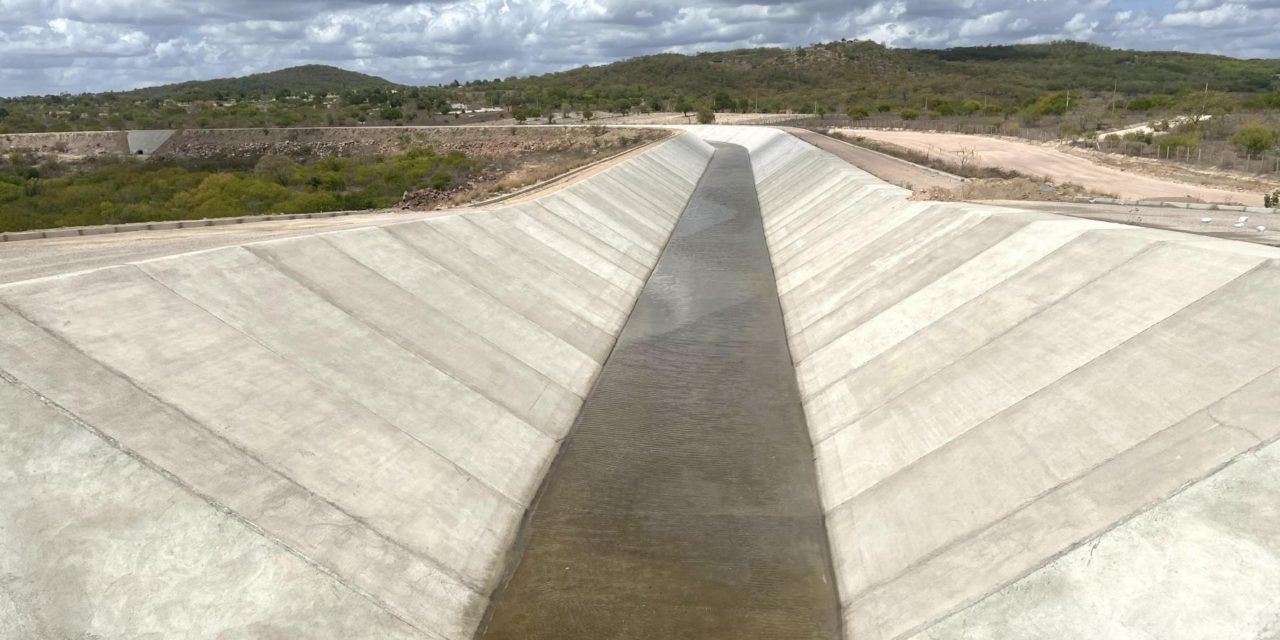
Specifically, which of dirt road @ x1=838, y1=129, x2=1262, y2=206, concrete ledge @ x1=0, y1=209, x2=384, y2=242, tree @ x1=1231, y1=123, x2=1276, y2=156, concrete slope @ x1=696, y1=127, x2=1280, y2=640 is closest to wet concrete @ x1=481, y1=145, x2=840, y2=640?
→ concrete slope @ x1=696, y1=127, x2=1280, y2=640

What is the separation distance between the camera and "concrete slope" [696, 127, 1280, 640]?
33.4 feet

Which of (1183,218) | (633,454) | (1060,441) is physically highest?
(1183,218)

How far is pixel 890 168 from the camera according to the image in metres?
53.6

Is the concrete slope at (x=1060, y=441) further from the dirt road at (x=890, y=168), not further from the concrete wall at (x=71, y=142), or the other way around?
the concrete wall at (x=71, y=142)

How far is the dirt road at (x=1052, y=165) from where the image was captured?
37156 mm

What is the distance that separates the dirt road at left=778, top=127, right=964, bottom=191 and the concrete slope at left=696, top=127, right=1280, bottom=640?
23166 millimetres

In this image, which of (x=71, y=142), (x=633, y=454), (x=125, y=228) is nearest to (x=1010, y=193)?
(x=633, y=454)

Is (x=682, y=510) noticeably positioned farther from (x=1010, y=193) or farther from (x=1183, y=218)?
(x=1010, y=193)

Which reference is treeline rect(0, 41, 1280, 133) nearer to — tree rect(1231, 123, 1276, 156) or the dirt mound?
tree rect(1231, 123, 1276, 156)

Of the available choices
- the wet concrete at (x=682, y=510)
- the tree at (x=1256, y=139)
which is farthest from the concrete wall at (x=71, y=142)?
the tree at (x=1256, y=139)

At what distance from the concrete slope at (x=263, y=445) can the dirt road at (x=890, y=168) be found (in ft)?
101

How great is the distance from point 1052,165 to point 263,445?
183 ft

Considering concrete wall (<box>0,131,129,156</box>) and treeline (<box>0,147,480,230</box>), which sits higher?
concrete wall (<box>0,131,129,156</box>)

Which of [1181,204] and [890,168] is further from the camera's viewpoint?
[890,168]
